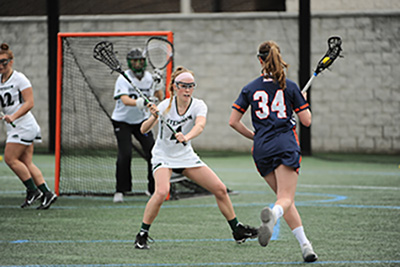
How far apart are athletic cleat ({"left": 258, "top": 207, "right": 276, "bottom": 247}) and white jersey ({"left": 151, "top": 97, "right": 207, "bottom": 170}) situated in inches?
57.8

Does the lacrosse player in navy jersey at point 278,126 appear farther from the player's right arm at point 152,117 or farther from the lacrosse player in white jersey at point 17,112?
the lacrosse player in white jersey at point 17,112

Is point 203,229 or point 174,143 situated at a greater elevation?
point 174,143

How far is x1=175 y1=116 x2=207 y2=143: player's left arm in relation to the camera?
20.4 ft

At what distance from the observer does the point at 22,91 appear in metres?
8.50

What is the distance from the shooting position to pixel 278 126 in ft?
18.2

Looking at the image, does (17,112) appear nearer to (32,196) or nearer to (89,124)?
(32,196)

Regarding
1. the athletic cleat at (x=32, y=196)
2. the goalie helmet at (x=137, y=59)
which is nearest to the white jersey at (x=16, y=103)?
the athletic cleat at (x=32, y=196)

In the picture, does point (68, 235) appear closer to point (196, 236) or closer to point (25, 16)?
point (196, 236)

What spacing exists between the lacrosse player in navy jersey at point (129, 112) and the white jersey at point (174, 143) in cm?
261

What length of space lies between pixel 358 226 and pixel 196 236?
1739 millimetres

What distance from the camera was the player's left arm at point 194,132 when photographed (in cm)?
621

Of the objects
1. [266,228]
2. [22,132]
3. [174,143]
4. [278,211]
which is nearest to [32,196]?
[22,132]

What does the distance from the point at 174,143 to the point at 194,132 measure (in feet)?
0.74

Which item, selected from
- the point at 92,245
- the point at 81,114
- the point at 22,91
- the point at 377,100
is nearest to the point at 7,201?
the point at 22,91
